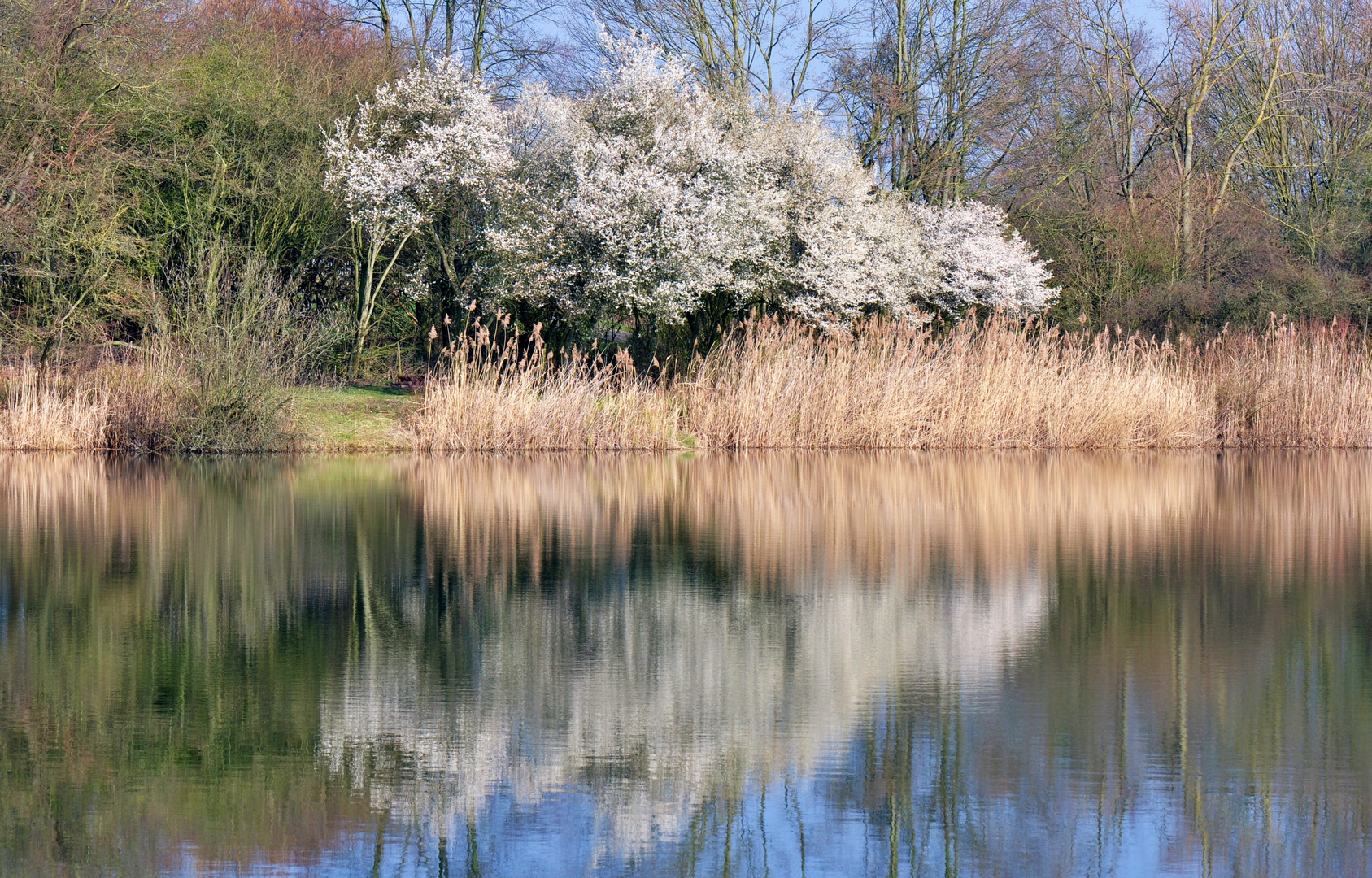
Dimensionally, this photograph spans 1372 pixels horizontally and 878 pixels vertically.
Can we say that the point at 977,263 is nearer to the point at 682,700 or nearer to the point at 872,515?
the point at 872,515

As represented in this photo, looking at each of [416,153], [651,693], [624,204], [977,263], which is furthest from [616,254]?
[651,693]

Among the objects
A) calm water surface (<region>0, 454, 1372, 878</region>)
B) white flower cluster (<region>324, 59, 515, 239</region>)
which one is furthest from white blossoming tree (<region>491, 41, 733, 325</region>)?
calm water surface (<region>0, 454, 1372, 878</region>)

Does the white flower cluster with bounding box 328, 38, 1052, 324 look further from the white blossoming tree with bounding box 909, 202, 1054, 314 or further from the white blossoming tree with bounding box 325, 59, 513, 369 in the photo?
the white blossoming tree with bounding box 909, 202, 1054, 314

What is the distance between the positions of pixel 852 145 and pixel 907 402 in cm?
925

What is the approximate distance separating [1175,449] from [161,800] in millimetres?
19523

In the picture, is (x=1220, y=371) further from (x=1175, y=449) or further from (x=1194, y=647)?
(x=1194, y=647)

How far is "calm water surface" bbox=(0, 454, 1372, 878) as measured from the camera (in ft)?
10.9

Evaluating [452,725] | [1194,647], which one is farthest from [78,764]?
[1194,647]

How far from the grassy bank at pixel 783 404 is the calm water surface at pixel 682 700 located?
844 cm

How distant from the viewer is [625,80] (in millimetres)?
22906

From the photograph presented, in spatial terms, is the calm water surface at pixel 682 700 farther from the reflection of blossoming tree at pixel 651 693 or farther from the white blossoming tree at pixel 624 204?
the white blossoming tree at pixel 624 204

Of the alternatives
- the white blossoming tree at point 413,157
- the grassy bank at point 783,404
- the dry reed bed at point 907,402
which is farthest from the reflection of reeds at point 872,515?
the white blossoming tree at point 413,157

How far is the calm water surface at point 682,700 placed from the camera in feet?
10.9

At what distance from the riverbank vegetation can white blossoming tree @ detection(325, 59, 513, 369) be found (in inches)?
2.9
